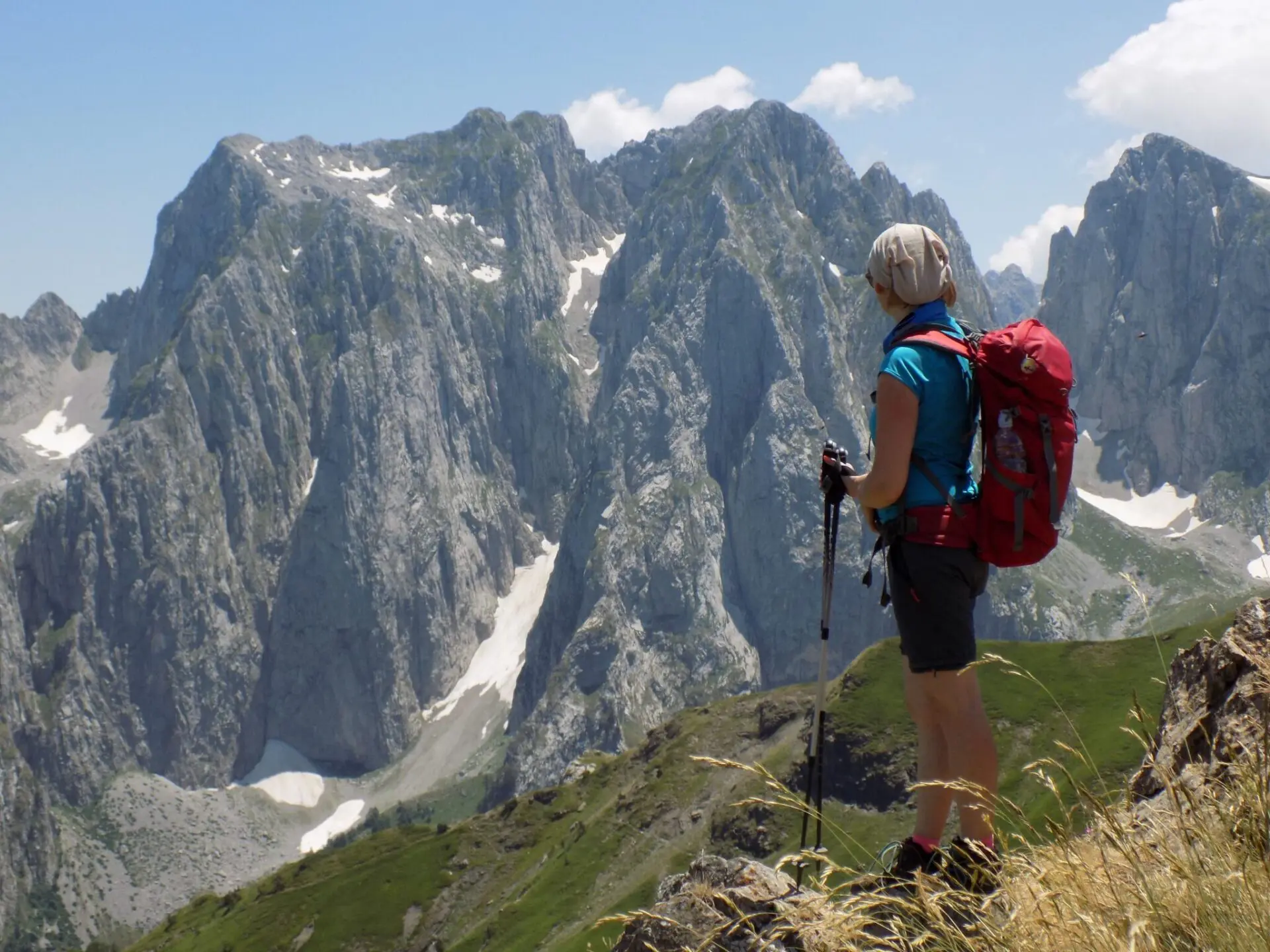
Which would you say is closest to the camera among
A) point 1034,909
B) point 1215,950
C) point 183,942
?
point 1215,950

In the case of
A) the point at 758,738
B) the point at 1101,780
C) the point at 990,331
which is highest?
the point at 990,331

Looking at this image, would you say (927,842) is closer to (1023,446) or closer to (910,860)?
(910,860)

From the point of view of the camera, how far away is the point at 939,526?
9.66m

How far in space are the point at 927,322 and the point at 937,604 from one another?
2465mm

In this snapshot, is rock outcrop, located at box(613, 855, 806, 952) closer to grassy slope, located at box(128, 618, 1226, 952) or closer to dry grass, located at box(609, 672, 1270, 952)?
dry grass, located at box(609, 672, 1270, 952)

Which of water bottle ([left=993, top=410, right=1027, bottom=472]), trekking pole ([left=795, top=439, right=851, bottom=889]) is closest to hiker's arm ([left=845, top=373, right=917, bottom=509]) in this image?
trekking pole ([left=795, top=439, right=851, bottom=889])

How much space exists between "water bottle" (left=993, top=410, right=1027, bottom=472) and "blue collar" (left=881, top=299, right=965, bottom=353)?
39.5 inches

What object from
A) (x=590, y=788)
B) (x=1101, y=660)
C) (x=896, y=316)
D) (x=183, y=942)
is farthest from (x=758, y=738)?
(x=896, y=316)

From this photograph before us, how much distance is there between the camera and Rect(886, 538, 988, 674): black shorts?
9.52m

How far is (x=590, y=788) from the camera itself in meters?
163

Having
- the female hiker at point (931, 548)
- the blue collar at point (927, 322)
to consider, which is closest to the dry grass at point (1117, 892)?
the female hiker at point (931, 548)

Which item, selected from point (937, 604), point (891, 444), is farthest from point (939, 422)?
point (937, 604)

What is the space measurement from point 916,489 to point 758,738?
486 ft

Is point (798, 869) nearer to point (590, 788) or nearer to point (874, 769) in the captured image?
point (874, 769)
